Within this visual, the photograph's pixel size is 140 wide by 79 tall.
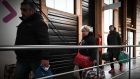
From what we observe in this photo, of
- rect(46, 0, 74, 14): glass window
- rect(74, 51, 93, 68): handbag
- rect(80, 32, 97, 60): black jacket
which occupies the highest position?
rect(46, 0, 74, 14): glass window

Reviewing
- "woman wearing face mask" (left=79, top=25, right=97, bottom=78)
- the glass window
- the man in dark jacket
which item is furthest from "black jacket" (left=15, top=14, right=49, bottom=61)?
the glass window

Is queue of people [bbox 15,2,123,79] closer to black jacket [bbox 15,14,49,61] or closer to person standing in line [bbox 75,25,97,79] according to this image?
black jacket [bbox 15,14,49,61]

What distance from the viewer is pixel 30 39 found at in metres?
3.35

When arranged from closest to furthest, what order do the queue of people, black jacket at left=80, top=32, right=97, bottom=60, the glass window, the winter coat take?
A: 1. the queue of people
2. black jacket at left=80, top=32, right=97, bottom=60
3. the glass window
4. the winter coat

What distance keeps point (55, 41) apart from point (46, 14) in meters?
0.98

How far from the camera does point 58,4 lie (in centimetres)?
813

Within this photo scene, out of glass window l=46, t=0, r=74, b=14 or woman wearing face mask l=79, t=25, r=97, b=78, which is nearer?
woman wearing face mask l=79, t=25, r=97, b=78

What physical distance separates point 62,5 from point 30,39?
5169 mm

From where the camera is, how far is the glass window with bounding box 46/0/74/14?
7719 mm

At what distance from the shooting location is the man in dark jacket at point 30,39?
3332 mm

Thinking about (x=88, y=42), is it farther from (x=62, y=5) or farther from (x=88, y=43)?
(x=62, y=5)

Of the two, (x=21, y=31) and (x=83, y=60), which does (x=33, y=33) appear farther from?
(x=83, y=60)

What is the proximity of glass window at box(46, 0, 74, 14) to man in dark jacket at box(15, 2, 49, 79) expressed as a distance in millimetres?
4138

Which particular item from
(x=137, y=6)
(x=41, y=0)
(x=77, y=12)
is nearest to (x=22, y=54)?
(x=41, y=0)
